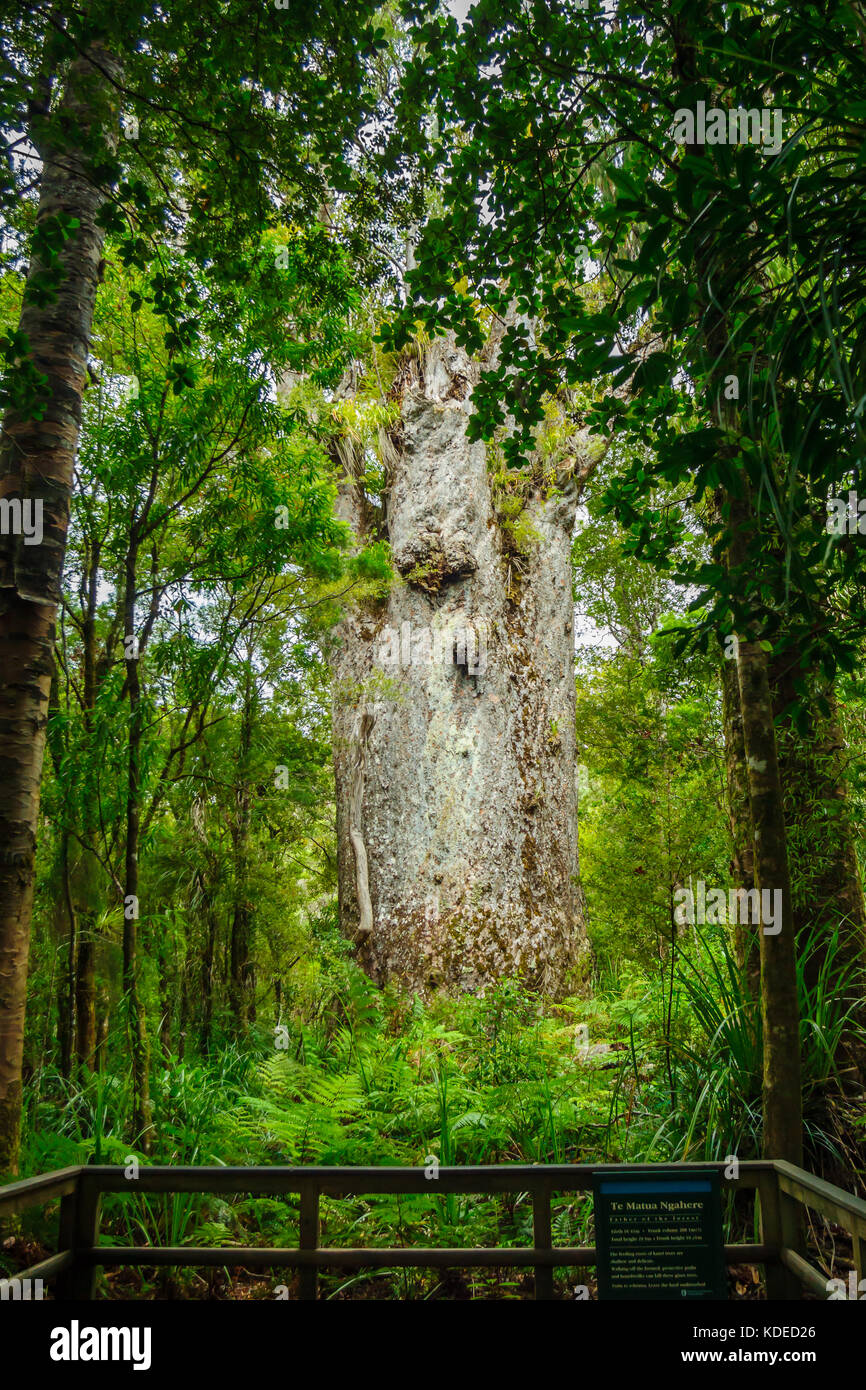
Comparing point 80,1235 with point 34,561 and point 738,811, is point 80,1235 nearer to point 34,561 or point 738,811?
point 34,561

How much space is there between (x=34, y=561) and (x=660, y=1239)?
3.13 metres

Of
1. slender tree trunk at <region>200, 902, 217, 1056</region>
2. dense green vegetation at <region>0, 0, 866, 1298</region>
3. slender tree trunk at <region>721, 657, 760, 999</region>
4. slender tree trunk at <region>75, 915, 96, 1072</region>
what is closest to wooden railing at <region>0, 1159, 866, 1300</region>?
dense green vegetation at <region>0, 0, 866, 1298</region>

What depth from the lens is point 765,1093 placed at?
2.44 m

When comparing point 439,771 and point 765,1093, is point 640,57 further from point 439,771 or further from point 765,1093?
point 439,771

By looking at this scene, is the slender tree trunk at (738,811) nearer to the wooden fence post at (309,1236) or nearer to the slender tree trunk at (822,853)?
the slender tree trunk at (822,853)

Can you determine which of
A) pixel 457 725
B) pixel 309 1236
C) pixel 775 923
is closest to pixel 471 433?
pixel 775 923

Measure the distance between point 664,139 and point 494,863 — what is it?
5280 millimetres

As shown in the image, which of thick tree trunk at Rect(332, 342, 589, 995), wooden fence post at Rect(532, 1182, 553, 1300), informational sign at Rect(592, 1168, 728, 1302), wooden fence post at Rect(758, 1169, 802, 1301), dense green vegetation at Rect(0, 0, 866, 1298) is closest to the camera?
dense green vegetation at Rect(0, 0, 866, 1298)

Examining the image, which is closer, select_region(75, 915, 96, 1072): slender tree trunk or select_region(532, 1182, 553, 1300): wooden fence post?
select_region(532, 1182, 553, 1300): wooden fence post

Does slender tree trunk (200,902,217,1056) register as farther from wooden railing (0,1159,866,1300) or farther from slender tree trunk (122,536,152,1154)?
wooden railing (0,1159,866,1300)

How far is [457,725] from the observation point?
23.2 ft

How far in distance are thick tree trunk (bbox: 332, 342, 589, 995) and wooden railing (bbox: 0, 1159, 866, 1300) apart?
4.09 metres

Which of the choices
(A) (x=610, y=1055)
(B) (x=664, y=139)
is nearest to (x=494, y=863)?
(A) (x=610, y=1055)

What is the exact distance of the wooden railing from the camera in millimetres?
2189
